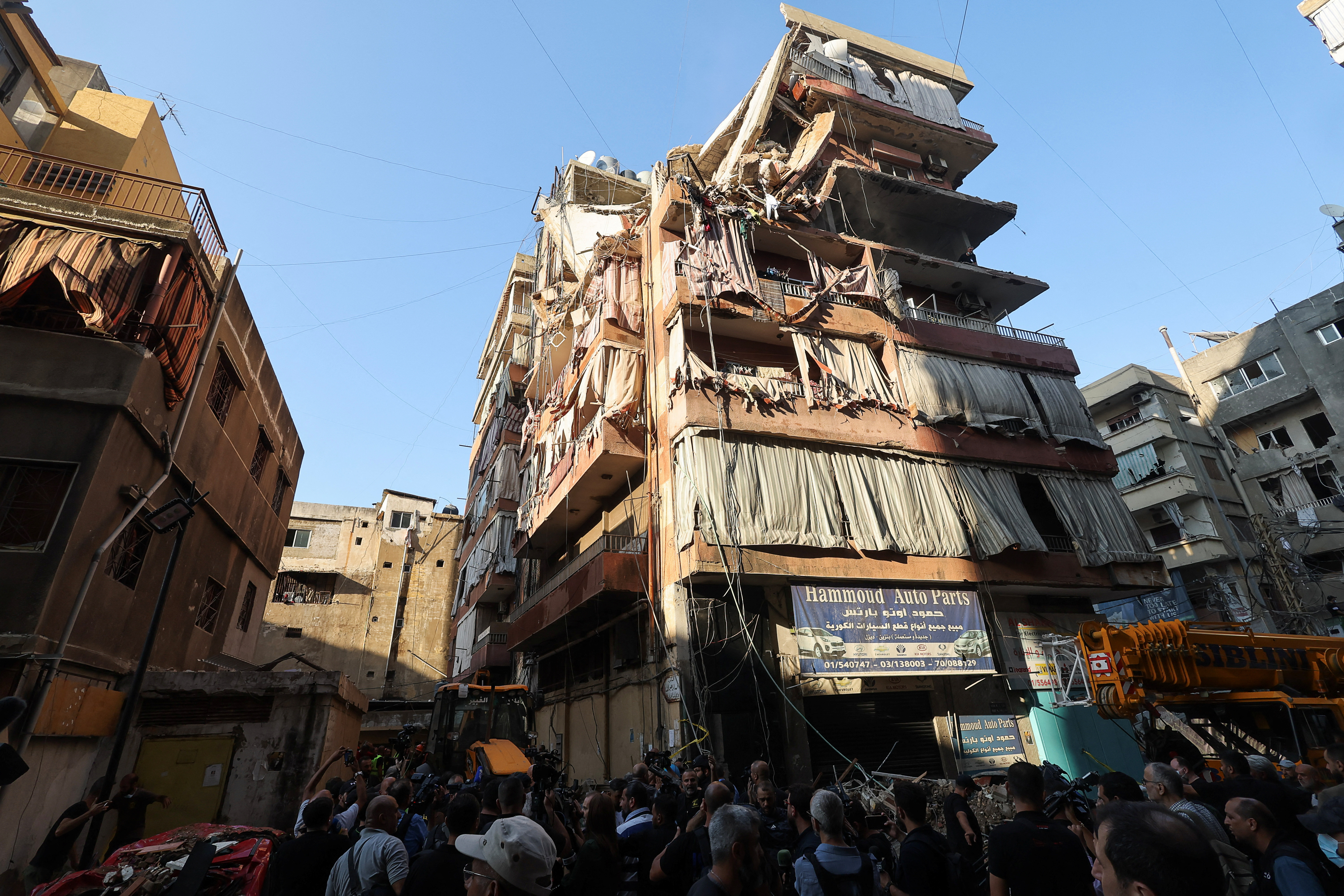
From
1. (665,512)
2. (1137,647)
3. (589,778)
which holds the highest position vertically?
(665,512)

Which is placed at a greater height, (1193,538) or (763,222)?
(763,222)

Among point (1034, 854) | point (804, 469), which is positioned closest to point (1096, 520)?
point (804, 469)

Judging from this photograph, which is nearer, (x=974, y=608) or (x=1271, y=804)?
(x=1271, y=804)

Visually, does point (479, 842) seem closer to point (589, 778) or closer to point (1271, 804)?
point (1271, 804)

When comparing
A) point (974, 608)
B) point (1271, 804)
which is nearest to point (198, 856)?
point (1271, 804)

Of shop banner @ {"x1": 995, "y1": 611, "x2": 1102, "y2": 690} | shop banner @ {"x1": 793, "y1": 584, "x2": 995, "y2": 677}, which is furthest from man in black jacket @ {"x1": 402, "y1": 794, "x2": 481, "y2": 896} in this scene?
shop banner @ {"x1": 995, "y1": 611, "x2": 1102, "y2": 690}

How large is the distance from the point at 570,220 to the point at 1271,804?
23.8 metres

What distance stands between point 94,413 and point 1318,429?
4151 cm

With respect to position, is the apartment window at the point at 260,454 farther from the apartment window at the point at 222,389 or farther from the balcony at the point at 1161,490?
the balcony at the point at 1161,490

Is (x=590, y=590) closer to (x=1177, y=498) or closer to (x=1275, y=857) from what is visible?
(x=1275, y=857)

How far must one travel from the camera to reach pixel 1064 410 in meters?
18.8

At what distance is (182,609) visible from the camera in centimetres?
1345

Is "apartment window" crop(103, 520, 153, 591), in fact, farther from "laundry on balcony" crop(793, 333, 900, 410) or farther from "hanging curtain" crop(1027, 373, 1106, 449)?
"hanging curtain" crop(1027, 373, 1106, 449)

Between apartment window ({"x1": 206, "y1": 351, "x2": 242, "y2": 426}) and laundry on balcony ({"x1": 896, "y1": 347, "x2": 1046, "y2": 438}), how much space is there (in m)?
16.4
